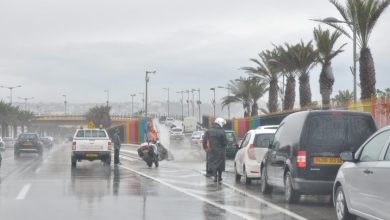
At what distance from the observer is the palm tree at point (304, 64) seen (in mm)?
41822

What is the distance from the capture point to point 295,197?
44.7 ft

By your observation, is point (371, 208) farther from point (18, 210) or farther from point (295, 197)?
point (18, 210)

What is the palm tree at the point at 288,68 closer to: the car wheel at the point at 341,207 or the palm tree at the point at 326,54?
the palm tree at the point at 326,54

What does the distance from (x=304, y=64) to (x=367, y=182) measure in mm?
33039

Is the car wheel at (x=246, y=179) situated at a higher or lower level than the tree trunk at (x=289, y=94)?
lower

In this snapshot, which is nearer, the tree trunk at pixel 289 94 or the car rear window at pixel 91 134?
the car rear window at pixel 91 134

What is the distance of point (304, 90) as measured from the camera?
4238 centimetres

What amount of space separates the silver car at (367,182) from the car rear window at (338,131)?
2164 mm

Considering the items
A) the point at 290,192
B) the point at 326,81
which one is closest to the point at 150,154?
the point at 326,81

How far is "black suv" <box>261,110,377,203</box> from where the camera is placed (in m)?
13.1

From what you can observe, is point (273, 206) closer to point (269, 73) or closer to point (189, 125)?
point (269, 73)

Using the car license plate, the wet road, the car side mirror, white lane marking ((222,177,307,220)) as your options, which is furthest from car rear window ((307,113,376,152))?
the car side mirror

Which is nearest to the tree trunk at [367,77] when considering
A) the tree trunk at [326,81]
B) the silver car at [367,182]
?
the tree trunk at [326,81]

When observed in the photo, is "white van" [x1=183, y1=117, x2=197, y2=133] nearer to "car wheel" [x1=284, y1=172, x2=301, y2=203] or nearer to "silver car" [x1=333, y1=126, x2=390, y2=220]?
"car wheel" [x1=284, y1=172, x2=301, y2=203]
